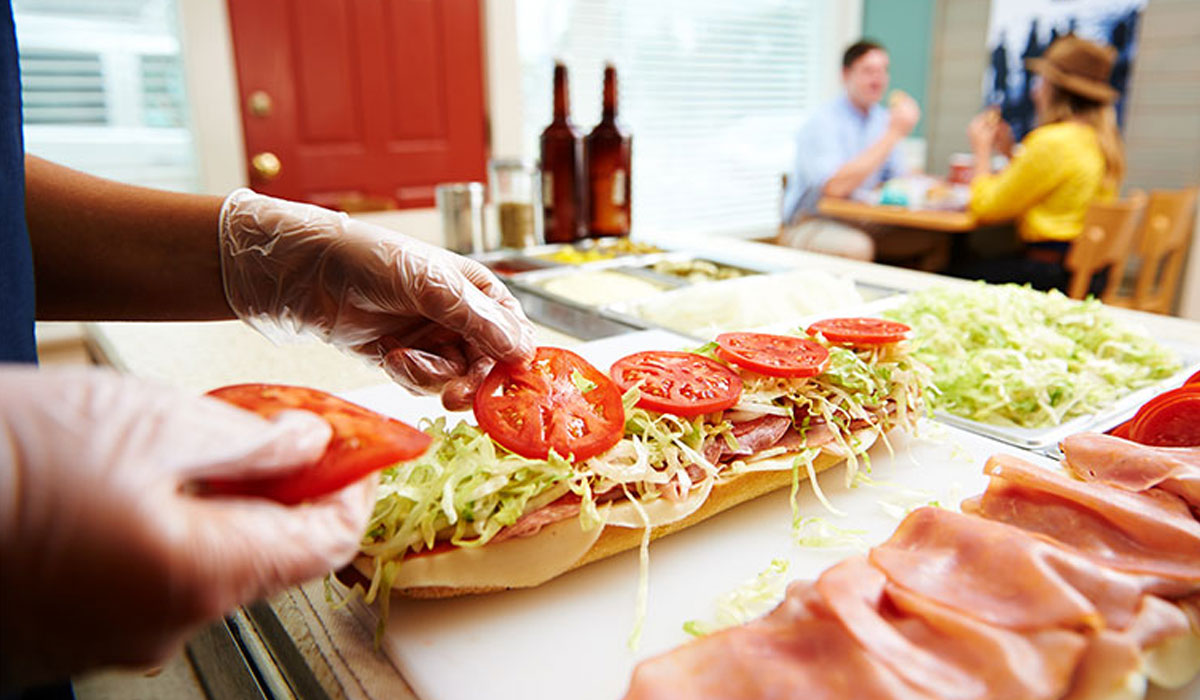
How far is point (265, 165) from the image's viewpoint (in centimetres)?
423

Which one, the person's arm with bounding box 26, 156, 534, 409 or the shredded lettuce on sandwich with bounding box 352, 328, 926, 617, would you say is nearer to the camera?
the shredded lettuce on sandwich with bounding box 352, 328, 926, 617

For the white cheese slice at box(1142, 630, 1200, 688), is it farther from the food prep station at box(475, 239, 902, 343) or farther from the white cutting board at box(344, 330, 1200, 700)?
the food prep station at box(475, 239, 902, 343)

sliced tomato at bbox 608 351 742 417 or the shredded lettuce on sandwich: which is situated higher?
sliced tomato at bbox 608 351 742 417

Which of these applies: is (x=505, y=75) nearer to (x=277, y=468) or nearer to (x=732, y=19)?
(x=732, y=19)

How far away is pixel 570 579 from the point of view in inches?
40.0

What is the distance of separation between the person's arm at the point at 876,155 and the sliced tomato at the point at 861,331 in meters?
4.32

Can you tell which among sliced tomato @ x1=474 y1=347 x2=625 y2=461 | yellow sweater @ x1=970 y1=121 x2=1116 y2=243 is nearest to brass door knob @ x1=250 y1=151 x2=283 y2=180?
sliced tomato @ x1=474 y1=347 x2=625 y2=461

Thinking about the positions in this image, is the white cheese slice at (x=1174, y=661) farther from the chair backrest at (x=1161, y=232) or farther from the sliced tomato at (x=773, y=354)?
the chair backrest at (x=1161, y=232)

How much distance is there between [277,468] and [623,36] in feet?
21.0

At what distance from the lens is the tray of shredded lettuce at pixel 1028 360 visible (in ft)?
5.01

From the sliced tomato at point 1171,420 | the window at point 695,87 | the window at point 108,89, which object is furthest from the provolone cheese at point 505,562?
the window at point 695,87

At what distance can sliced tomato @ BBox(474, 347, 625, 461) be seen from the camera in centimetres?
102

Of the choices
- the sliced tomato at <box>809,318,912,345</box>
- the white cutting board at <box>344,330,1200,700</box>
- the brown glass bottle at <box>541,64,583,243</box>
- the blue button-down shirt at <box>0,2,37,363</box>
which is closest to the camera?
the white cutting board at <box>344,330,1200,700</box>

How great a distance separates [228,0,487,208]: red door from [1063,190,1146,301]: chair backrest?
372 centimetres
